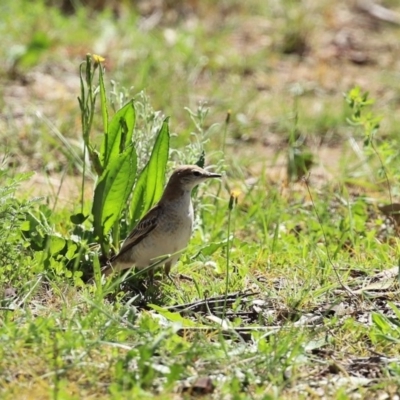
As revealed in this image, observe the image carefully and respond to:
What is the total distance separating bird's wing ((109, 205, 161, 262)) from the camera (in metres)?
5.39

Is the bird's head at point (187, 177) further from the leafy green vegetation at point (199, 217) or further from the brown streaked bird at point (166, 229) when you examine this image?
the leafy green vegetation at point (199, 217)

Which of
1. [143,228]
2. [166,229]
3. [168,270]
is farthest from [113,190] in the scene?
[168,270]

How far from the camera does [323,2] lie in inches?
460

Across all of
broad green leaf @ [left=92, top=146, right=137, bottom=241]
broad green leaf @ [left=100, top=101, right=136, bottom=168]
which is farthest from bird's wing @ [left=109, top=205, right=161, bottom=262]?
broad green leaf @ [left=100, top=101, right=136, bottom=168]

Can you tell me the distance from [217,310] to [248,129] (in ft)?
12.3

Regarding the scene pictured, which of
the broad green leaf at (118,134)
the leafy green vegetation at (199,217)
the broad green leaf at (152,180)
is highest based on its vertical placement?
the broad green leaf at (118,134)

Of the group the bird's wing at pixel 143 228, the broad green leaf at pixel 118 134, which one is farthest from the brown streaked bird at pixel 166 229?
the broad green leaf at pixel 118 134

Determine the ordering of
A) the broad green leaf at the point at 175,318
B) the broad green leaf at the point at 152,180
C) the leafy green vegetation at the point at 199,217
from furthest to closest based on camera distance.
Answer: the broad green leaf at the point at 152,180 < the broad green leaf at the point at 175,318 < the leafy green vegetation at the point at 199,217

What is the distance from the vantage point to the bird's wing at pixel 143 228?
212 inches

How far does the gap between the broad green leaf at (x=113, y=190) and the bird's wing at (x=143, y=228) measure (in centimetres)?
16

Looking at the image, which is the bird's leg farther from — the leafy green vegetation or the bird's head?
the bird's head

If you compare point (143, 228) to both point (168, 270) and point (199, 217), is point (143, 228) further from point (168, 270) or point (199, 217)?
point (199, 217)

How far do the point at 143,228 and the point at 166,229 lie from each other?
5.2 inches

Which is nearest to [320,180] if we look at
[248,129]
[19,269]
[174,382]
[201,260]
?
[248,129]
